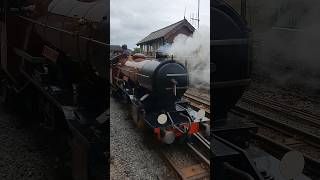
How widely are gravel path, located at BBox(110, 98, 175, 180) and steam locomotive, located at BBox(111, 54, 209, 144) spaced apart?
47 mm

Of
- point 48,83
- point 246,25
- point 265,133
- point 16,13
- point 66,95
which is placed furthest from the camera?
point 16,13

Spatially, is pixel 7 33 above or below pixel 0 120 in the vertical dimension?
above

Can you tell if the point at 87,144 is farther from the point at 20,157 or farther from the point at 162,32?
the point at 20,157

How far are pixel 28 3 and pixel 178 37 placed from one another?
2.28m

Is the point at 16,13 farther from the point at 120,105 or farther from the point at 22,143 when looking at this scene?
the point at 120,105

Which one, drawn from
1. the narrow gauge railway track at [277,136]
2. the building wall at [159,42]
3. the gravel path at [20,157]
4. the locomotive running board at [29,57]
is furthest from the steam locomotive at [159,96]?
the gravel path at [20,157]

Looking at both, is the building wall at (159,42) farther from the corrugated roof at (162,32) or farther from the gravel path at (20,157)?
the gravel path at (20,157)

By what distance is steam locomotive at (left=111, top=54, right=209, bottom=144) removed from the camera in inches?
42.3

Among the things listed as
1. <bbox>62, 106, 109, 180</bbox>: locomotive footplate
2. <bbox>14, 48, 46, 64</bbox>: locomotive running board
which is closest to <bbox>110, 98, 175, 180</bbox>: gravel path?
<bbox>62, 106, 109, 180</bbox>: locomotive footplate

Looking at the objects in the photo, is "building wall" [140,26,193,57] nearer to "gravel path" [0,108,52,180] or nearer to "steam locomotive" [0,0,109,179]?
"steam locomotive" [0,0,109,179]

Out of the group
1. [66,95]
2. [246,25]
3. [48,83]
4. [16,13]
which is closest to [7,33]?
[16,13]

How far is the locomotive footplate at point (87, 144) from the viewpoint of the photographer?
1.34 m

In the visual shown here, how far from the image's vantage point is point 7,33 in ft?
10.9

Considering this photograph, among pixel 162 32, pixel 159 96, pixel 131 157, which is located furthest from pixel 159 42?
pixel 131 157
